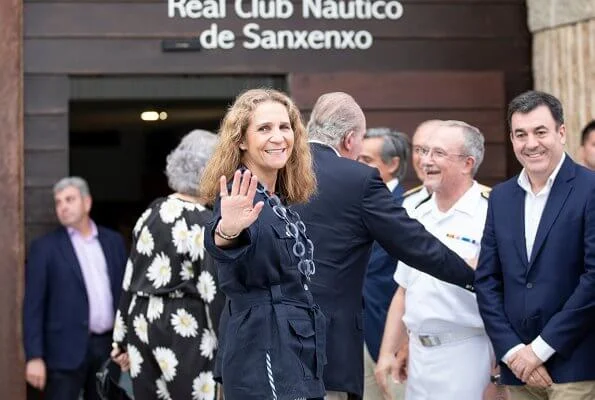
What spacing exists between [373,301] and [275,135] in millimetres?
2555

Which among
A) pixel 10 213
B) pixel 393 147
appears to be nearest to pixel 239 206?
pixel 393 147

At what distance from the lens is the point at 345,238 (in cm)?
553

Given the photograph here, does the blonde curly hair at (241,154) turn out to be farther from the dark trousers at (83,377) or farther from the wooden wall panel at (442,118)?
the dark trousers at (83,377)

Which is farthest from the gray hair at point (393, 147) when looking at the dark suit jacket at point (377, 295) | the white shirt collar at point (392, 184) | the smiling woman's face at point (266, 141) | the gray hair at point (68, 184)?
the smiling woman's face at point (266, 141)

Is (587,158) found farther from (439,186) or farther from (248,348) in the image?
(248,348)

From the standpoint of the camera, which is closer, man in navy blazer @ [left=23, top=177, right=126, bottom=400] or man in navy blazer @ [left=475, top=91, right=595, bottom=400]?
man in navy blazer @ [left=475, top=91, right=595, bottom=400]

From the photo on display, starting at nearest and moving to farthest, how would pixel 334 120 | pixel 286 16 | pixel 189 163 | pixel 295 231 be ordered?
1. pixel 295 231
2. pixel 334 120
3. pixel 189 163
4. pixel 286 16

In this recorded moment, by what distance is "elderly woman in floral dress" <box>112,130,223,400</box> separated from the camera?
6.39m

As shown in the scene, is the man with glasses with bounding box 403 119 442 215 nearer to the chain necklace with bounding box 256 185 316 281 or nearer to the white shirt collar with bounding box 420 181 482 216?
the white shirt collar with bounding box 420 181 482 216

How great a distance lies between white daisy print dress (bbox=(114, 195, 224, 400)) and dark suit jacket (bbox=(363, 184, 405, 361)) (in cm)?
93

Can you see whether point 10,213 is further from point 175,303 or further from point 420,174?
point 420,174

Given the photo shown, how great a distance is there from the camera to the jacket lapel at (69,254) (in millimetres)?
8456

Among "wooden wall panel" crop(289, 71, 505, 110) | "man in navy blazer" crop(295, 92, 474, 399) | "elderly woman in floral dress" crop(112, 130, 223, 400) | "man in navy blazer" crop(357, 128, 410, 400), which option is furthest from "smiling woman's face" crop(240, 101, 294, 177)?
"wooden wall panel" crop(289, 71, 505, 110)

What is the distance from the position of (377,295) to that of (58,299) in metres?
2.35
